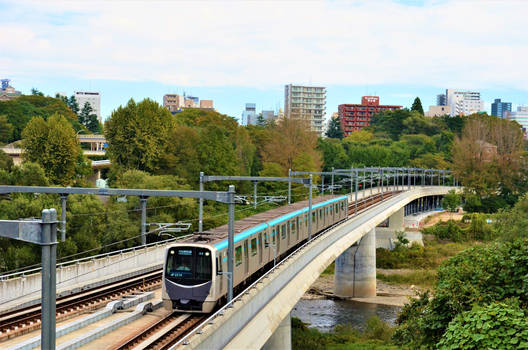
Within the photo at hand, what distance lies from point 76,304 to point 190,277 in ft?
18.5

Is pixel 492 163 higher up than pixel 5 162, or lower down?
higher up

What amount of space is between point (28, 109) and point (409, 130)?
93740mm

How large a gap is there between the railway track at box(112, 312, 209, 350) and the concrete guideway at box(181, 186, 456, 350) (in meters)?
1.64

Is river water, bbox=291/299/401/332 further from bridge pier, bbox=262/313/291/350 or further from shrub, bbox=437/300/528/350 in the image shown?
shrub, bbox=437/300/528/350

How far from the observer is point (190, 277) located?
922 inches

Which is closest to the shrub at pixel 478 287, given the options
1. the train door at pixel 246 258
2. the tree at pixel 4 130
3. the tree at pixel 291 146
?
the train door at pixel 246 258

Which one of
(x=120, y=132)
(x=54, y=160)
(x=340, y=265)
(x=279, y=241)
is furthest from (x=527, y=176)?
(x=279, y=241)

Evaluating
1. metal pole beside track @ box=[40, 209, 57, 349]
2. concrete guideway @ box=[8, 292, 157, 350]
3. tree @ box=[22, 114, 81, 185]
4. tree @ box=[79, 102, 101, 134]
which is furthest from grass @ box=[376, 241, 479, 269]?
tree @ box=[79, 102, 101, 134]

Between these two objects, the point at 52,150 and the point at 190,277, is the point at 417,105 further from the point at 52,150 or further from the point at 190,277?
the point at 190,277

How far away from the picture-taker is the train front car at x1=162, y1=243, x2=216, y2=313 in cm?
2333

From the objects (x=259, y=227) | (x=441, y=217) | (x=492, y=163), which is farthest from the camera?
(x=492, y=163)

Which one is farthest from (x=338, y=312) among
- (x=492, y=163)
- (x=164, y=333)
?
(x=492, y=163)

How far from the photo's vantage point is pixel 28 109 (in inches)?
4264

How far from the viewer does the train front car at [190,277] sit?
23328mm
